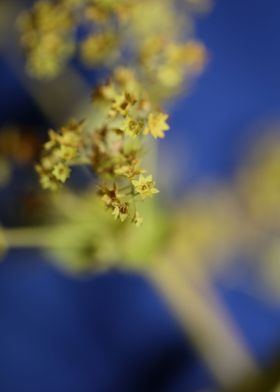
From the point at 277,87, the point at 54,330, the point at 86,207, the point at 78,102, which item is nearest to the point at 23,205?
the point at 86,207

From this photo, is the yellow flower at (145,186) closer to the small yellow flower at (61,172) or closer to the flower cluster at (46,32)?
the small yellow flower at (61,172)

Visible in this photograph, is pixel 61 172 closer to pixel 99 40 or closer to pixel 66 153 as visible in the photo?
pixel 66 153

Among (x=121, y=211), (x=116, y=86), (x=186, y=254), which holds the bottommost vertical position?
(x=121, y=211)

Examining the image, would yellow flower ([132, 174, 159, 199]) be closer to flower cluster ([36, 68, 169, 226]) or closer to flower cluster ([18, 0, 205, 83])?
flower cluster ([36, 68, 169, 226])

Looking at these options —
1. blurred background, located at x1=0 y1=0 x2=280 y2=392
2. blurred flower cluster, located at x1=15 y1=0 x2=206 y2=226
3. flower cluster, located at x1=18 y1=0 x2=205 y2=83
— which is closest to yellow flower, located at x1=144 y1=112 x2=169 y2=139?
blurred flower cluster, located at x1=15 y1=0 x2=206 y2=226

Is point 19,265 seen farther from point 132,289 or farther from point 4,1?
point 4,1

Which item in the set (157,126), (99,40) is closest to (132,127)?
(157,126)

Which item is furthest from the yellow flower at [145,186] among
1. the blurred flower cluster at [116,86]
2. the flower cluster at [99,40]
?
the flower cluster at [99,40]
